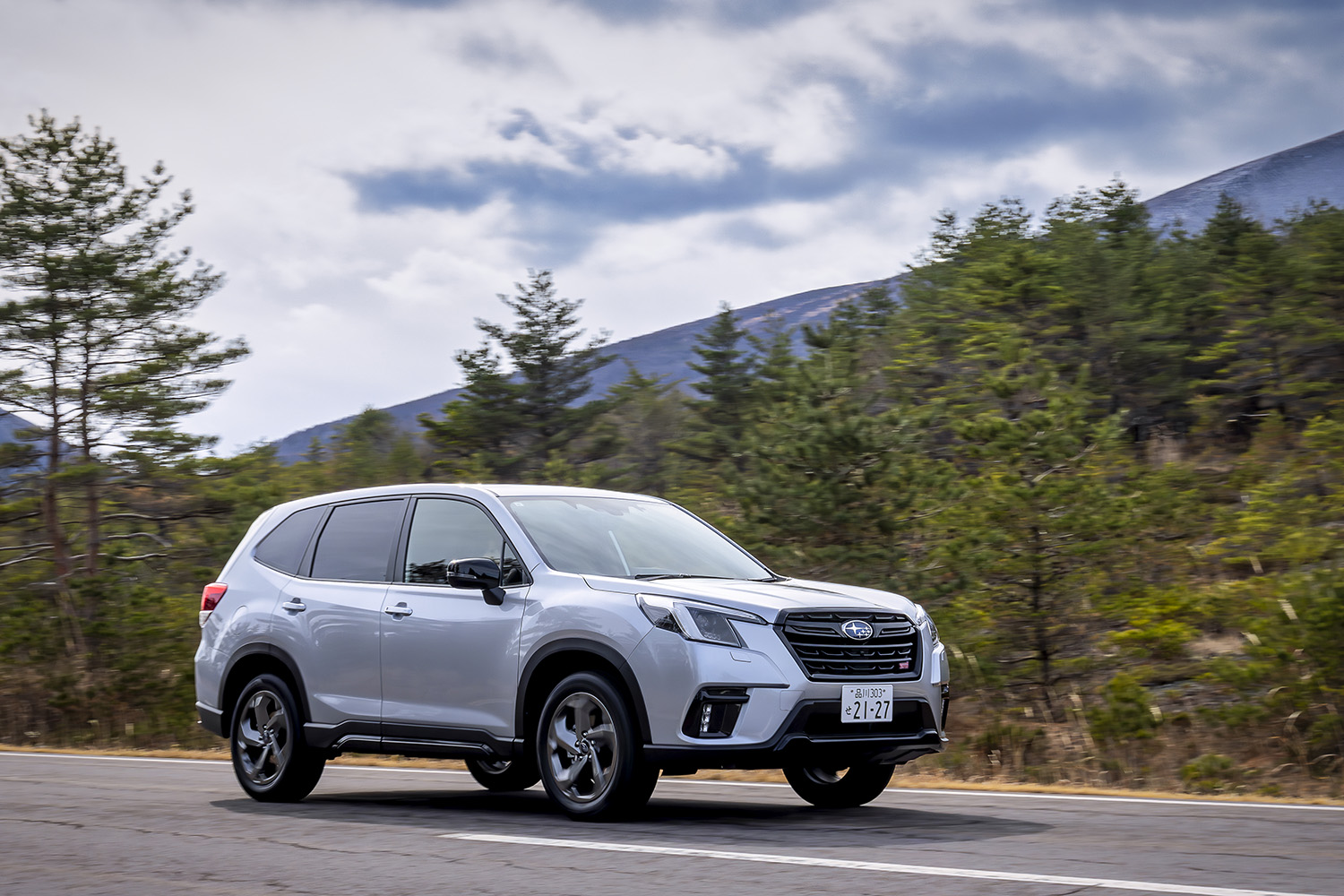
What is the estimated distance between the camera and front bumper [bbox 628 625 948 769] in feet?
22.7

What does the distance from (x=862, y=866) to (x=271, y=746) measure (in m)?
4.88

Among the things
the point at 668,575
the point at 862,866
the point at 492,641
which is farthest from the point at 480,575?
the point at 862,866

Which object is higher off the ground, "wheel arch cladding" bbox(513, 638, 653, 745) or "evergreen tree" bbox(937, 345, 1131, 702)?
"evergreen tree" bbox(937, 345, 1131, 702)

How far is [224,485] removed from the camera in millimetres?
33250

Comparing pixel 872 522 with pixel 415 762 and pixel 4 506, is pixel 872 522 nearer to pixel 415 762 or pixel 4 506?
pixel 415 762

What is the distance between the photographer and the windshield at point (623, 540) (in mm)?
7938

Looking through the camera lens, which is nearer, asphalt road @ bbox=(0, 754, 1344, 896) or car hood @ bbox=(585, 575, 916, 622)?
asphalt road @ bbox=(0, 754, 1344, 896)

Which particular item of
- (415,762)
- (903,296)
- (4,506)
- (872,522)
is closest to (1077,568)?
(872,522)

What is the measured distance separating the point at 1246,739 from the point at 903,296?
36340 mm

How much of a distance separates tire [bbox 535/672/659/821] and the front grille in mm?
963

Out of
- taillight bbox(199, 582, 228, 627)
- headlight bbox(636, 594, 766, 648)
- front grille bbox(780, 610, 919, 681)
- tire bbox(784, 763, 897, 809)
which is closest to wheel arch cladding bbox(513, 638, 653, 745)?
headlight bbox(636, 594, 766, 648)

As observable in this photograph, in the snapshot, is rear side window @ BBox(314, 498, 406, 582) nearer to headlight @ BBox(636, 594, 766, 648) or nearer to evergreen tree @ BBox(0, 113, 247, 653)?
headlight @ BBox(636, 594, 766, 648)

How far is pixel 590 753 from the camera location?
742cm

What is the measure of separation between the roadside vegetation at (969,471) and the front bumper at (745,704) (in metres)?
5.77
